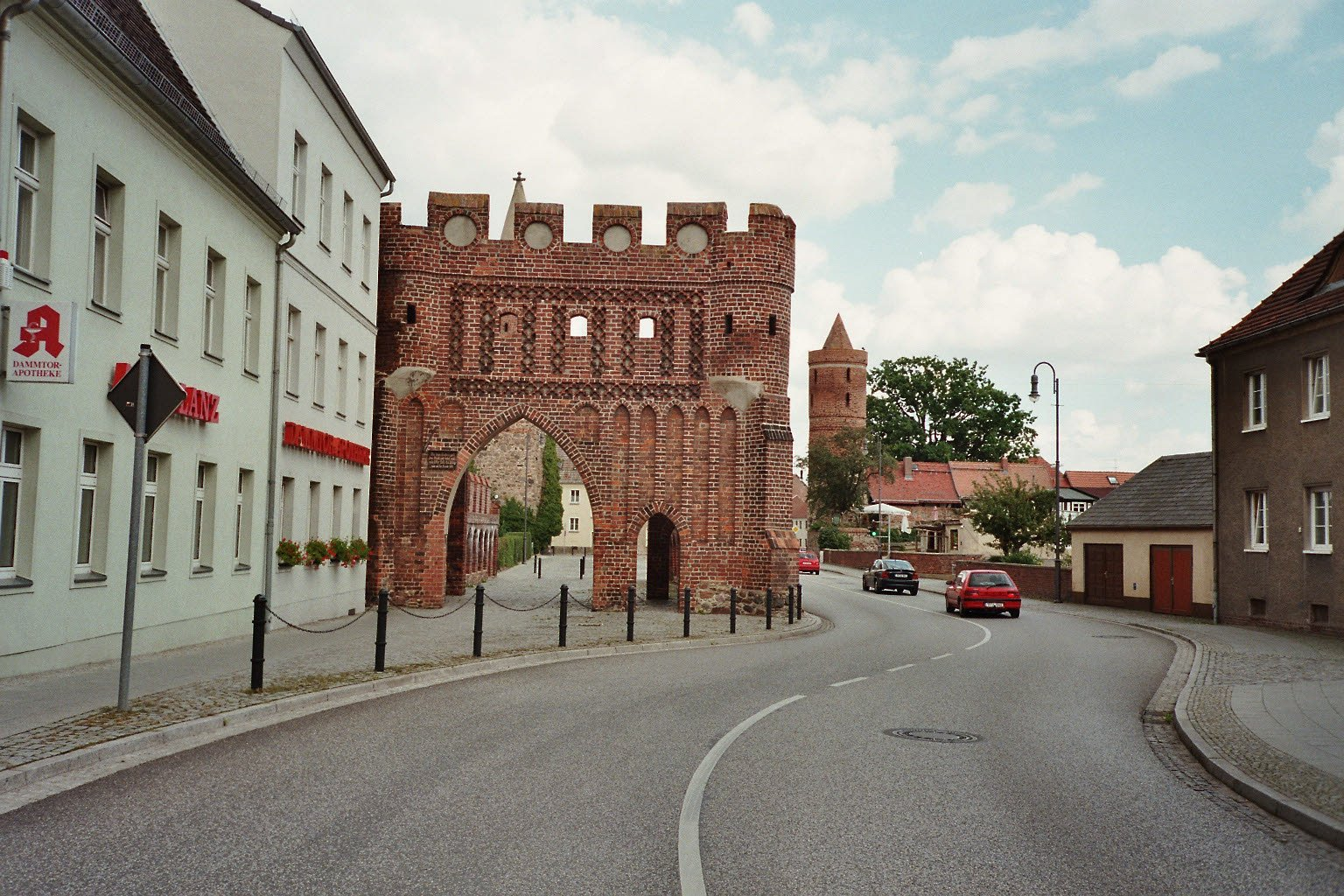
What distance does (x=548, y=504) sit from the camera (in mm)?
91688

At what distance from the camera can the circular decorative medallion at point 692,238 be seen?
30172mm

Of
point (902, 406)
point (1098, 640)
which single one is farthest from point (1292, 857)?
point (902, 406)

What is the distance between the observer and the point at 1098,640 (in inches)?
945

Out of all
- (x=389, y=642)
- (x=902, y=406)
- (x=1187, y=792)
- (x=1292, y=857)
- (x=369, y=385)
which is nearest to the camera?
(x=1292, y=857)

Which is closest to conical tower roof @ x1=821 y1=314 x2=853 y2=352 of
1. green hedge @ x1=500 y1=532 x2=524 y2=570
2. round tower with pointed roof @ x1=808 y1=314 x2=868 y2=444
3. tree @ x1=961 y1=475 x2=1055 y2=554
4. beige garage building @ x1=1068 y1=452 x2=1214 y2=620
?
round tower with pointed roof @ x1=808 y1=314 x2=868 y2=444

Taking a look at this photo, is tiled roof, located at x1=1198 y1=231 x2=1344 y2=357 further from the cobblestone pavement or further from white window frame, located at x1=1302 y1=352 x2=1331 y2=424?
the cobblestone pavement

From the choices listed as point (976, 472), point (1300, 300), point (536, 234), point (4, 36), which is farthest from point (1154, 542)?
point (976, 472)

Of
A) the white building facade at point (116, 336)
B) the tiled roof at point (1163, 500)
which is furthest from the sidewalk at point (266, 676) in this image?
the tiled roof at point (1163, 500)

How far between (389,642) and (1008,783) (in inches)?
495

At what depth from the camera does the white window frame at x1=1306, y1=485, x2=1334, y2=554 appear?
2431cm

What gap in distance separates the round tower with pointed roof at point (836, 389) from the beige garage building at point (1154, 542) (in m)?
60.2

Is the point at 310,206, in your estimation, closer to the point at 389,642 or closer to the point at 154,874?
the point at 389,642

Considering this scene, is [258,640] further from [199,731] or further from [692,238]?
[692,238]

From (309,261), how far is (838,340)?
84.2 m
